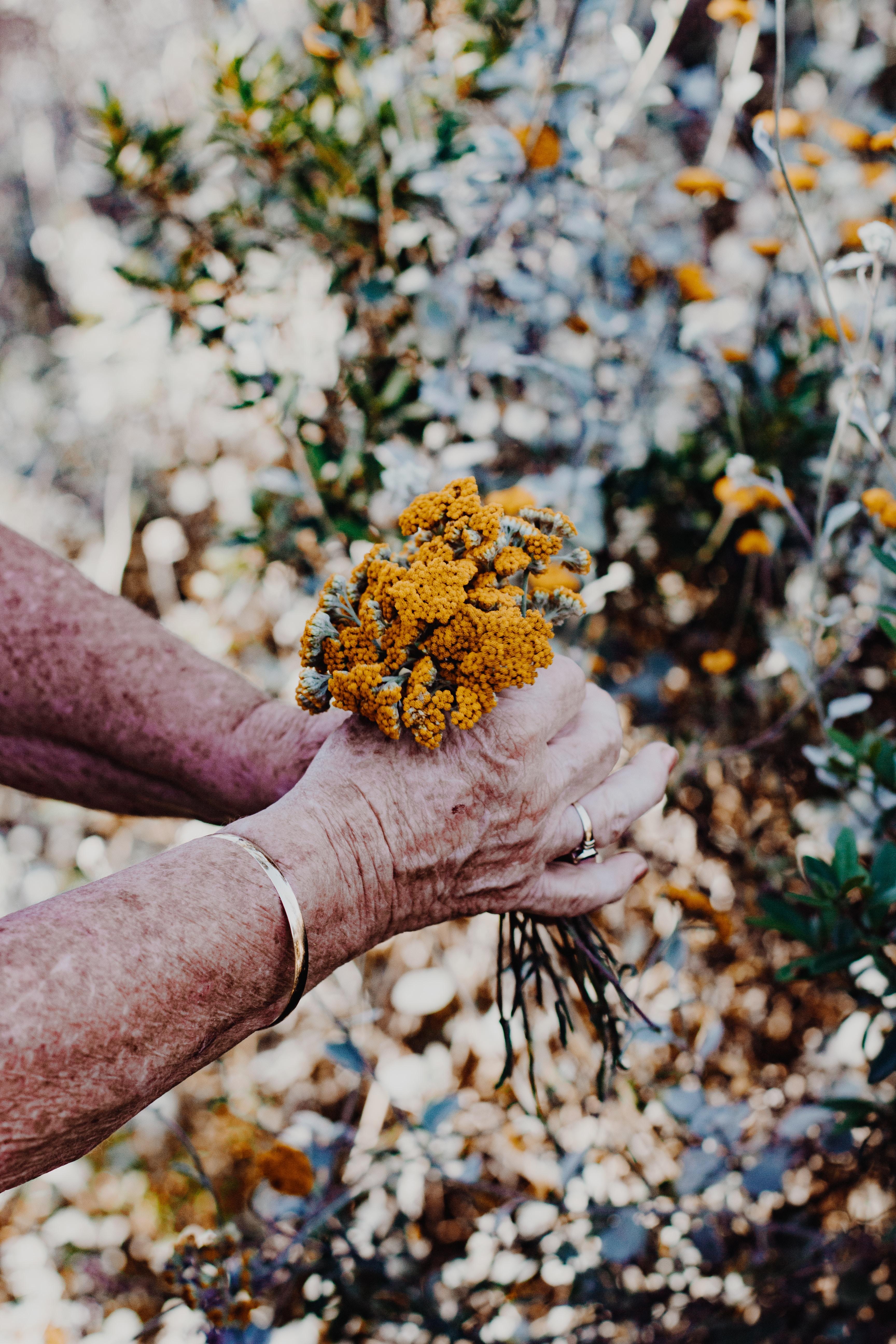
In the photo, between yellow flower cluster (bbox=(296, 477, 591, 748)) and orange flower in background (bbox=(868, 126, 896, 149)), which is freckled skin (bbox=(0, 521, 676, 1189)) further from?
orange flower in background (bbox=(868, 126, 896, 149))

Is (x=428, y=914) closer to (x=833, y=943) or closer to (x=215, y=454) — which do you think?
(x=833, y=943)

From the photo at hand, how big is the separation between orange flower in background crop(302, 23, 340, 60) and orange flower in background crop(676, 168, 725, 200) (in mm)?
611

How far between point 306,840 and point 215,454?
1.58m

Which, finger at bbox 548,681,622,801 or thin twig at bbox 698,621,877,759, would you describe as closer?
finger at bbox 548,681,622,801

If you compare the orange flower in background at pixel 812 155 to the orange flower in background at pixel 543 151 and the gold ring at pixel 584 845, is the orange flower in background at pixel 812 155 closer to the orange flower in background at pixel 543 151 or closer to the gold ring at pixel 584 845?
the orange flower in background at pixel 543 151

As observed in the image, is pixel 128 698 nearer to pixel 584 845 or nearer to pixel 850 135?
pixel 584 845

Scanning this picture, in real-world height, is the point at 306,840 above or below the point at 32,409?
above

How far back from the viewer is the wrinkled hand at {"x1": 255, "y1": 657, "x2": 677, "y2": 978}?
72 cm

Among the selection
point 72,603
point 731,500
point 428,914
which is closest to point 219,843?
point 428,914

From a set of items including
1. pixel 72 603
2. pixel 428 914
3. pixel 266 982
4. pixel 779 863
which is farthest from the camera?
pixel 779 863

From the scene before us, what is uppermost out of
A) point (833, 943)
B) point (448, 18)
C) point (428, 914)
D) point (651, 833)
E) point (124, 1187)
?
point (448, 18)

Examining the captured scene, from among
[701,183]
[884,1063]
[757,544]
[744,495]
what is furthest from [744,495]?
[884,1063]

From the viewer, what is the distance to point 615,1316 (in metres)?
1.21

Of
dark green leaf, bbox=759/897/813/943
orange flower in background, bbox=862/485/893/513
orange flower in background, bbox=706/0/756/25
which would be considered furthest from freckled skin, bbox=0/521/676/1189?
orange flower in background, bbox=706/0/756/25
